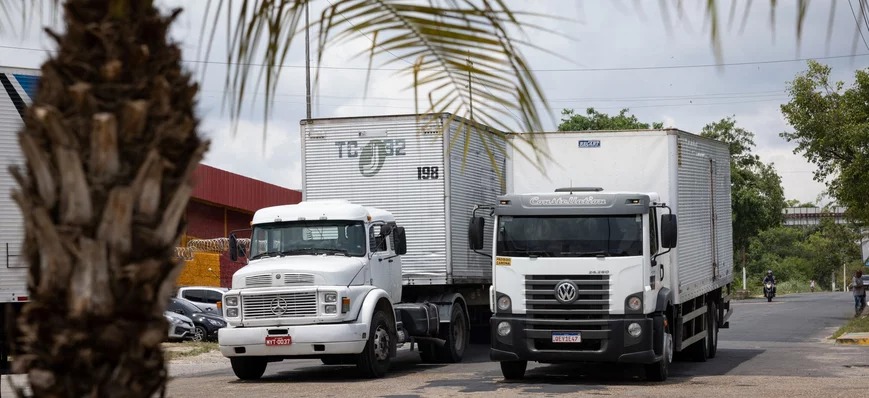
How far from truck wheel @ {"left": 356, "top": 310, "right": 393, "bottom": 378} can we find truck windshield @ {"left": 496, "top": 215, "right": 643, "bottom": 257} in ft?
8.14

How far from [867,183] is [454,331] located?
50.4 ft

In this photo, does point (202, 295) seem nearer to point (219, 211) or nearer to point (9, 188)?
point (219, 211)

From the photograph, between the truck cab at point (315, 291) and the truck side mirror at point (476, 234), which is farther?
the truck cab at point (315, 291)

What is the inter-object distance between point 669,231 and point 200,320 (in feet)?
51.1

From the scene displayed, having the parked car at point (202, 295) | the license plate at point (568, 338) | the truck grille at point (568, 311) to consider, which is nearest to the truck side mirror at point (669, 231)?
the truck grille at point (568, 311)

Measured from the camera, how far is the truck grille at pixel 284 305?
50.6ft

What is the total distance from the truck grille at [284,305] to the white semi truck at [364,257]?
0.01 metres

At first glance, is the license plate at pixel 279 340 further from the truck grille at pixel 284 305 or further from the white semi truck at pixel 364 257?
the truck grille at pixel 284 305

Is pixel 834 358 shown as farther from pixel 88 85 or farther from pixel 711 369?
pixel 88 85

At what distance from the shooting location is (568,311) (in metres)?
14.3

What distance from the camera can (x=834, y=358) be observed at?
18953 mm

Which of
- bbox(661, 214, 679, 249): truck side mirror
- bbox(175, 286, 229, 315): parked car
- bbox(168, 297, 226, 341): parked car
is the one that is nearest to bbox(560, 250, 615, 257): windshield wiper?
bbox(661, 214, 679, 249): truck side mirror

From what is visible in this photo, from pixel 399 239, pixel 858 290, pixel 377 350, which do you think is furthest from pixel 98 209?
pixel 858 290

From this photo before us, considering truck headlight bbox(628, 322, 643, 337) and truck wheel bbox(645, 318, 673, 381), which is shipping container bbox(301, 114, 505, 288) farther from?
truck headlight bbox(628, 322, 643, 337)
